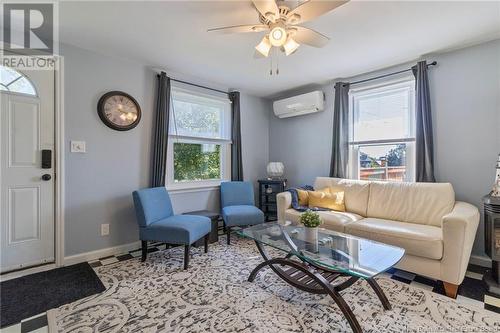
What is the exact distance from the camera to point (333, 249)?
1847 millimetres

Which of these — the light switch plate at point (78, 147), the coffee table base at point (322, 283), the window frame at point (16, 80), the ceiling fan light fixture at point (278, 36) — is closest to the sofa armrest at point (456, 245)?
the coffee table base at point (322, 283)

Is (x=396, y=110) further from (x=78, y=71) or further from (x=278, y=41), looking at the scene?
(x=78, y=71)

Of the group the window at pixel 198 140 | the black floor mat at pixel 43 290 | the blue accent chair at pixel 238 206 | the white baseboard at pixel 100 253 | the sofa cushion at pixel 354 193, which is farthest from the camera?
the window at pixel 198 140

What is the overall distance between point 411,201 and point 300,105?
82.4 inches

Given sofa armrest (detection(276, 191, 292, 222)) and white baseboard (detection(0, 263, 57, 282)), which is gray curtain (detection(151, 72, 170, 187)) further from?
sofa armrest (detection(276, 191, 292, 222))

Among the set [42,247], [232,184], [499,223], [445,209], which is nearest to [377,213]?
[445,209]

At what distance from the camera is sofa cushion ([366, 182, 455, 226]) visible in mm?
2539

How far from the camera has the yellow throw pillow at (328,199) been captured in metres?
3.14

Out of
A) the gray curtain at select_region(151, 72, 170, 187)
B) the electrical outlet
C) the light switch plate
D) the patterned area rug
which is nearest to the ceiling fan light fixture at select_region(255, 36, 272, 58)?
the gray curtain at select_region(151, 72, 170, 187)

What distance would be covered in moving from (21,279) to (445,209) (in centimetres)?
422

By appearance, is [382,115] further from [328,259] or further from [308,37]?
[328,259]

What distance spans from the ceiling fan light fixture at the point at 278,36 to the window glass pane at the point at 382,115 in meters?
2.14

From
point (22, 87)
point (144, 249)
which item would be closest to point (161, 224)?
point (144, 249)

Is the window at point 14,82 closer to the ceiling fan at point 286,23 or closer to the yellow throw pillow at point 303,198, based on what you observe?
the ceiling fan at point 286,23
